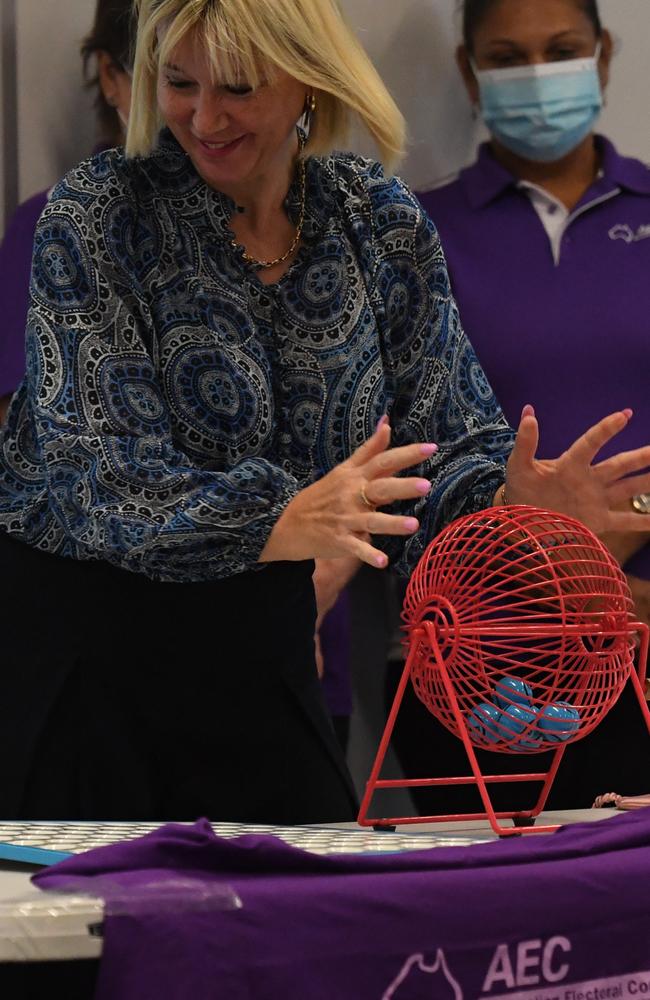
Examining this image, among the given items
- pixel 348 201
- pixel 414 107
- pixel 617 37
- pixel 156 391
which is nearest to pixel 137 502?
pixel 156 391

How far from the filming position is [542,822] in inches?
52.8

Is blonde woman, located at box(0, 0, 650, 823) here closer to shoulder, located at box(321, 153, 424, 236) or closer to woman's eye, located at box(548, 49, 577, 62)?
shoulder, located at box(321, 153, 424, 236)

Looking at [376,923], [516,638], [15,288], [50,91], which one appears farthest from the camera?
[50,91]

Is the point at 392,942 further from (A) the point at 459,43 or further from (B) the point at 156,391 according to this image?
(A) the point at 459,43

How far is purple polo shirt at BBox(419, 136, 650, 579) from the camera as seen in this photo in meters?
2.23

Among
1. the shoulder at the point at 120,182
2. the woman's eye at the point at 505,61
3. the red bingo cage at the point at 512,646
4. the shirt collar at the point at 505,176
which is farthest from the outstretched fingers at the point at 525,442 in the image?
the woman's eye at the point at 505,61

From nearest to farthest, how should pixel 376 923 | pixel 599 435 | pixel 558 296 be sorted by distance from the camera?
pixel 376 923, pixel 599 435, pixel 558 296

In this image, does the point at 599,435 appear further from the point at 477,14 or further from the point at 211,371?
the point at 477,14

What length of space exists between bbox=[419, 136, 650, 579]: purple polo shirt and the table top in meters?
0.94

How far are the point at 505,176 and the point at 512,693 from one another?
133 centimetres

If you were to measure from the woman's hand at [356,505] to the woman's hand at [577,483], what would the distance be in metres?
0.19

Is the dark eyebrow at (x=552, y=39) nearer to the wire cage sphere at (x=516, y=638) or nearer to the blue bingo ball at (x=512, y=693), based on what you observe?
the wire cage sphere at (x=516, y=638)

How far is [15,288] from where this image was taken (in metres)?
2.20

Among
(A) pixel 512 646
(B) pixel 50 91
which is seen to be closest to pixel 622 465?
(A) pixel 512 646
